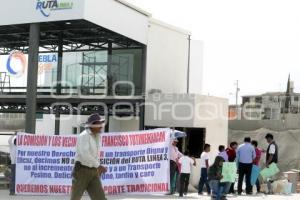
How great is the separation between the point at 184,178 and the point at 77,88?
438 inches

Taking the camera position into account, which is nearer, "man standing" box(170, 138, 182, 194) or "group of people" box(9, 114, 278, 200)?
"group of people" box(9, 114, 278, 200)

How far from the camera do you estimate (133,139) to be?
16203mm

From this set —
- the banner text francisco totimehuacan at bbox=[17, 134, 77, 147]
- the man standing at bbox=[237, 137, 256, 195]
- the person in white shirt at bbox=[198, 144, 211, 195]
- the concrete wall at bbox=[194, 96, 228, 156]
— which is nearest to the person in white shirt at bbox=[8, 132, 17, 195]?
the banner text francisco totimehuacan at bbox=[17, 134, 77, 147]

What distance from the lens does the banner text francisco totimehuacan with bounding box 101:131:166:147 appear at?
52.6 ft

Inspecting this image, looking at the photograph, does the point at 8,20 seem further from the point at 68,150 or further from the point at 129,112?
the point at 68,150

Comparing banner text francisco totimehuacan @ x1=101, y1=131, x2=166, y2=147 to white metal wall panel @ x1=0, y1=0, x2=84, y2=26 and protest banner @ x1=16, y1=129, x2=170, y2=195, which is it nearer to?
protest banner @ x1=16, y1=129, x2=170, y2=195

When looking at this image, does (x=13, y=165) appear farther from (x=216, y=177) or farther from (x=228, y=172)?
(x=228, y=172)

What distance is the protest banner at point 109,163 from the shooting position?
627 inches

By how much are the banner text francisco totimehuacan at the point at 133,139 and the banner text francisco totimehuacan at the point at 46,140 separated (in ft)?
3.05

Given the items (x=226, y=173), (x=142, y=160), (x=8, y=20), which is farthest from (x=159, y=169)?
(x=8, y=20)

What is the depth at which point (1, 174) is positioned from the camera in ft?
70.9

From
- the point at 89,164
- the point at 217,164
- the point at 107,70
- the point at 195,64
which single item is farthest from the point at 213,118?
the point at 89,164

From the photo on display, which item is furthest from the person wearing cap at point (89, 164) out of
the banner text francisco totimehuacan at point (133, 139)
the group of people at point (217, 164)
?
the banner text francisco totimehuacan at point (133, 139)

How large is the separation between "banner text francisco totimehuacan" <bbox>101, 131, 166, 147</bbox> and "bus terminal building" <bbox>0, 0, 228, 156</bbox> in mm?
5995
